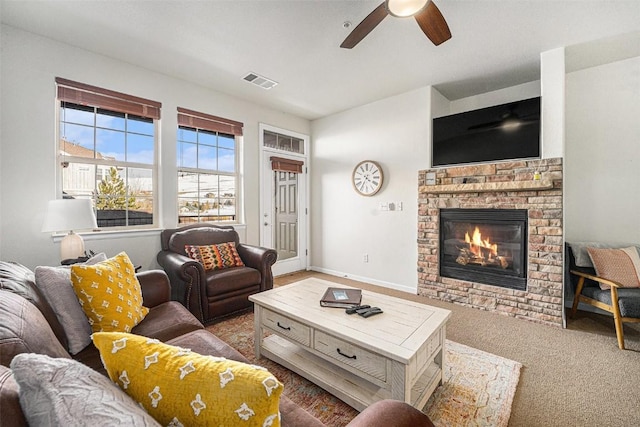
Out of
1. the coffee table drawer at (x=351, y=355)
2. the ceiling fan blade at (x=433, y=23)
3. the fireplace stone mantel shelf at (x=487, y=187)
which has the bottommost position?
the coffee table drawer at (x=351, y=355)

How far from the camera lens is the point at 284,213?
15.6 ft

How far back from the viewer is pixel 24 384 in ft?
1.81

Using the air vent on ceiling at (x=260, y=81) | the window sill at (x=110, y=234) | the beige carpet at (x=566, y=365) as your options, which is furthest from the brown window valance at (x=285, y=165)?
the beige carpet at (x=566, y=365)

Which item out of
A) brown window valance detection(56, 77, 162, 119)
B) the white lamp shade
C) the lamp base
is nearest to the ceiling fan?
brown window valance detection(56, 77, 162, 119)

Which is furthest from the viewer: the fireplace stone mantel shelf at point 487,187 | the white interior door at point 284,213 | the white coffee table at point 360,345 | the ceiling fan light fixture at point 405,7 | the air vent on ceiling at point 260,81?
the white interior door at point 284,213

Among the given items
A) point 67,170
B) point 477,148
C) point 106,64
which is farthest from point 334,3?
point 67,170

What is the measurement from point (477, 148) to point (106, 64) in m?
4.24

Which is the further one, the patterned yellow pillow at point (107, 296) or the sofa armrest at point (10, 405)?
the patterned yellow pillow at point (107, 296)

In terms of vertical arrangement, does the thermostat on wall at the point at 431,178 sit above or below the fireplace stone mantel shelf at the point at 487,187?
above

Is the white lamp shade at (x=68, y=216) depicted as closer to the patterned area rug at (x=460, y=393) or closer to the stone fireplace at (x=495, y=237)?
the patterned area rug at (x=460, y=393)

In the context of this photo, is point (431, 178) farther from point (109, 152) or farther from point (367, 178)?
point (109, 152)

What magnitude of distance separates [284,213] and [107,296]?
3308 millimetres

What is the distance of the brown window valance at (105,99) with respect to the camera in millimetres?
2678

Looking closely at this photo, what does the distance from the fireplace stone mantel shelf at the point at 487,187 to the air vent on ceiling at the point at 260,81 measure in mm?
2373
